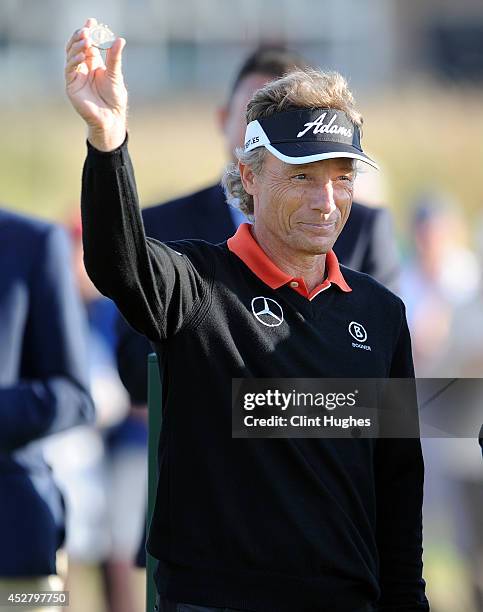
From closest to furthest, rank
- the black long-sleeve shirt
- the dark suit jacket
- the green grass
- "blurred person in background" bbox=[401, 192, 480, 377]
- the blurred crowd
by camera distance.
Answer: the black long-sleeve shirt
the dark suit jacket
the blurred crowd
the green grass
"blurred person in background" bbox=[401, 192, 480, 377]

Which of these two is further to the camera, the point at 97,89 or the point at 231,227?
the point at 231,227

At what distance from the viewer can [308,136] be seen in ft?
6.47

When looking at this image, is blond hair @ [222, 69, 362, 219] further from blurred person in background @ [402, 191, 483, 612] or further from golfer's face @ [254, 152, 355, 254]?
blurred person in background @ [402, 191, 483, 612]

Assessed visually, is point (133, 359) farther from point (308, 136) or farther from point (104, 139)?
point (104, 139)

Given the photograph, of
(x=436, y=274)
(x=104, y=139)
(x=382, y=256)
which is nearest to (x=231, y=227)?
(x=382, y=256)

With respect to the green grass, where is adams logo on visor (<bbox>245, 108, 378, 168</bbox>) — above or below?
below

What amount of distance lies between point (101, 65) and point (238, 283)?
415 millimetres

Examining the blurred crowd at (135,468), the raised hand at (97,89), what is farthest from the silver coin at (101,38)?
the blurred crowd at (135,468)

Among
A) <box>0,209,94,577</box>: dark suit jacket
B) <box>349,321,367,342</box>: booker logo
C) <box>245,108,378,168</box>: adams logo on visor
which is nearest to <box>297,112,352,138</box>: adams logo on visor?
<box>245,108,378,168</box>: adams logo on visor

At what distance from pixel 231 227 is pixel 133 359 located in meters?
0.41

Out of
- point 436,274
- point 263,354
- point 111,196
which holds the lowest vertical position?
point 263,354

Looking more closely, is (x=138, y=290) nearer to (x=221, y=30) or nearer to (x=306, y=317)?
(x=306, y=317)

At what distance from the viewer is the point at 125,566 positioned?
12.6 feet

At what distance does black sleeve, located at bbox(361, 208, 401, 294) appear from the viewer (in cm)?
302
